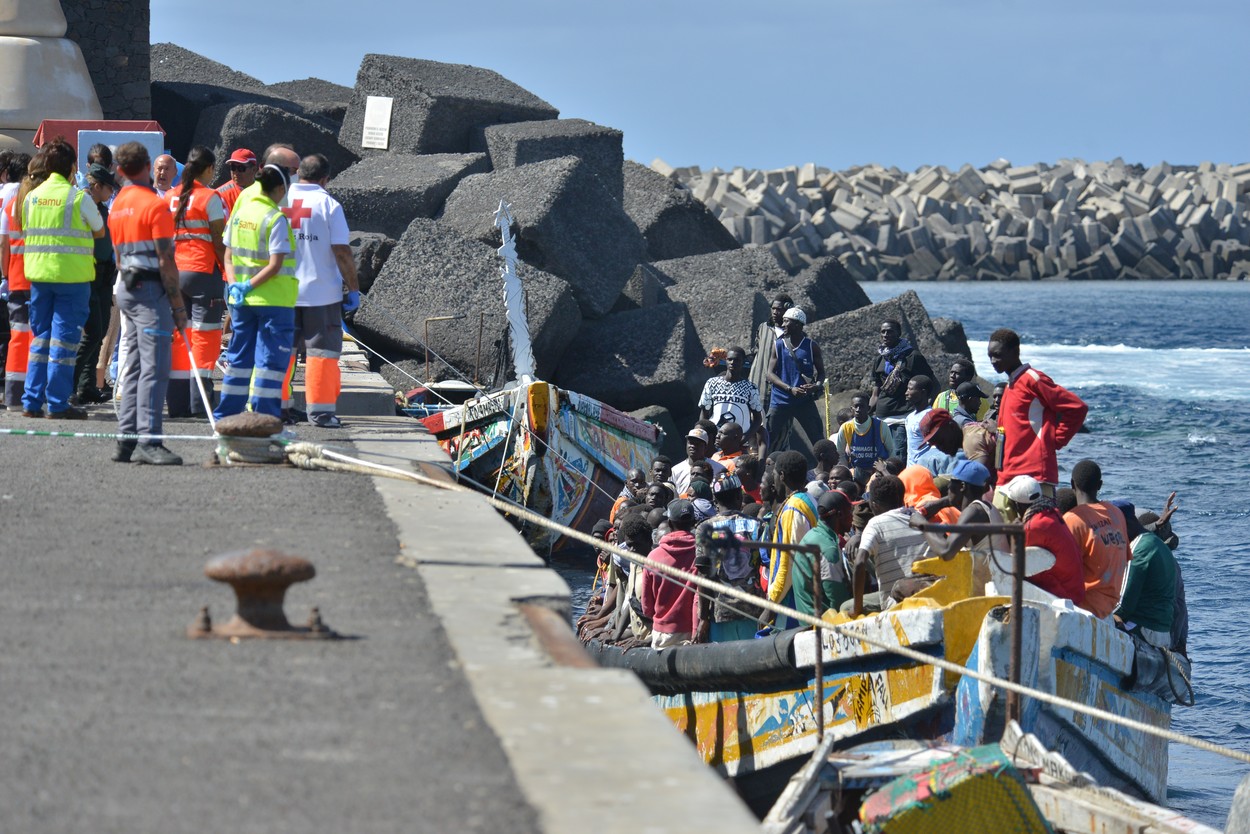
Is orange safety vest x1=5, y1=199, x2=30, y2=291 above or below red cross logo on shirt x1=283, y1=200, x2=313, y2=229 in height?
below

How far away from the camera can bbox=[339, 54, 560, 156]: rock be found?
2406 cm

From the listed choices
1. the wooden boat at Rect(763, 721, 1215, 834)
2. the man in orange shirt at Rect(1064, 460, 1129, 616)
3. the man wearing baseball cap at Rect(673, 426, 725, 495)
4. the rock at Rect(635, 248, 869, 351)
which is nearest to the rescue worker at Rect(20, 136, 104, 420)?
the man wearing baseball cap at Rect(673, 426, 725, 495)

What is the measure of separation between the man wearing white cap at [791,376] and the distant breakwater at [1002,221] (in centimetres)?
6466

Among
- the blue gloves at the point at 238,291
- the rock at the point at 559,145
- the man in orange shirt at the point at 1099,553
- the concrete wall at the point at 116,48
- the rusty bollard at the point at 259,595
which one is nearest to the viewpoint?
the rusty bollard at the point at 259,595

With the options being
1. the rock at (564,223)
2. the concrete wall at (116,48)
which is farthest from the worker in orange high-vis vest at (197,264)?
the concrete wall at (116,48)

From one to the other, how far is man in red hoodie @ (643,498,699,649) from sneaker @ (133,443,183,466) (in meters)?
2.78

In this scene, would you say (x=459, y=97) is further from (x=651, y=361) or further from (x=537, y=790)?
(x=537, y=790)

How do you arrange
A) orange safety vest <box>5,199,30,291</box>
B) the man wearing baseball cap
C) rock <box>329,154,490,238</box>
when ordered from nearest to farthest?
orange safety vest <box>5,199,30,291</box> < the man wearing baseball cap < rock <box>329,154,490,238</box>

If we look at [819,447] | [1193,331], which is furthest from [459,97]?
[1193,331]

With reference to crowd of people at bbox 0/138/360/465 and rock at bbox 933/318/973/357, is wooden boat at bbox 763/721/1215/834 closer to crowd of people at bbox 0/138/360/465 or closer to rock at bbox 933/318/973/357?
crowd of people at bbox 0/138/360/465

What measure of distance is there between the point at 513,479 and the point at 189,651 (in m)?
10.8

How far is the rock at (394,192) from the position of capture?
21453mm

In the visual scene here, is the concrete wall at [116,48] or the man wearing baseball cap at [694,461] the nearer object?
the man wearing baseball cap at [694,461]

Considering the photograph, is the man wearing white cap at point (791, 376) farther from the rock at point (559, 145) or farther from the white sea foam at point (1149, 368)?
the white sea foam at point (1149, 368)
